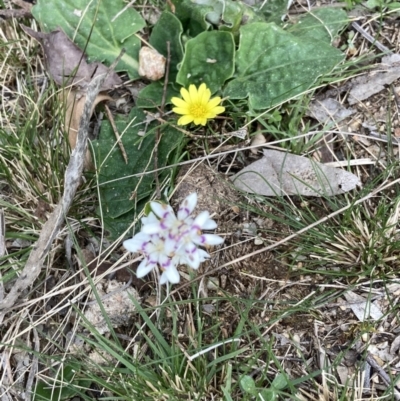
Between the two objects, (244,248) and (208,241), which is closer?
(208,241)

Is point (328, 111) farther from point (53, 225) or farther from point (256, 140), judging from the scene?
point (53, 225)

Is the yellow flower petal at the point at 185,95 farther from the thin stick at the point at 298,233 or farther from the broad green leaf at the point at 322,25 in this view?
the thin stick at the point at 298,233

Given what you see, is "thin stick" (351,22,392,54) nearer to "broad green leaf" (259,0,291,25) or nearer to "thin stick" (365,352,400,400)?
"broad green leaf" (259,0,291,25)

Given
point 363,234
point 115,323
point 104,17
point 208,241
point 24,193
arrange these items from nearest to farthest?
point 208,241
point 363,234
point 115,323
point 24,193
point 104,17

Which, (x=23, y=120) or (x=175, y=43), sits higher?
(x=175, y=43)

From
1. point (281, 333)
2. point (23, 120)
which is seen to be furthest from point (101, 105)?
point (281, 333)

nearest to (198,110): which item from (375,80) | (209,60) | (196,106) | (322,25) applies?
(196,106)

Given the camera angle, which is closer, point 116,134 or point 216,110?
point 216,110

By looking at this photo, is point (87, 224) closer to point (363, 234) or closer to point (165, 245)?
point (165, 245)
